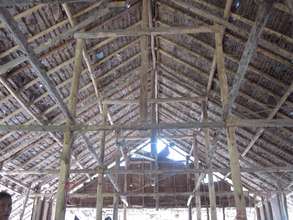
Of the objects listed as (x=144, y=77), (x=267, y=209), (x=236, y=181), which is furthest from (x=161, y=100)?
(x=267, y=209)

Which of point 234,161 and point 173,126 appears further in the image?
point 173,126

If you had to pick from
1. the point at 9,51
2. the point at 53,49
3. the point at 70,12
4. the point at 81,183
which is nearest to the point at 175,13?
the point at 70,12

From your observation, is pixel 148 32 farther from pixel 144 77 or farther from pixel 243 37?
pixel 243 37

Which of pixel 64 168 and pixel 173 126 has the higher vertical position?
pixel 173 126

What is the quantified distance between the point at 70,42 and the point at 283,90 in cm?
667

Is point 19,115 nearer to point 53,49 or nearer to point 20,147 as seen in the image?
point 20,147

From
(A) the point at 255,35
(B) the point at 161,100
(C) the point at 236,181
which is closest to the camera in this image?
(A) the point at 255,35

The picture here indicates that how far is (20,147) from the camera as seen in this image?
13102 millimetres

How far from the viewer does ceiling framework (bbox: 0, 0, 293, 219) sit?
24.2ft

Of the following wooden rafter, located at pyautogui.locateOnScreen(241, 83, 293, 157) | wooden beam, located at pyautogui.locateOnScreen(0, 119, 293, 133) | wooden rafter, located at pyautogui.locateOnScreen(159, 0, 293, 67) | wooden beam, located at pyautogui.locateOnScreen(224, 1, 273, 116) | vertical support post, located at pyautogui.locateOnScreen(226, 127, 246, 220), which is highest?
wooden rafter, located at pyautogui.locateOnScreen(159, 0, 293, 67)

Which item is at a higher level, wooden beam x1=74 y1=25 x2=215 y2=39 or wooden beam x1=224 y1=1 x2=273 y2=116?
wooden beam x1=74 y1=25 x2=215 y2=39

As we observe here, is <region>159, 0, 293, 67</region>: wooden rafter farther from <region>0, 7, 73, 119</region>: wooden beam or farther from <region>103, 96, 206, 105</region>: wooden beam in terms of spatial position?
<region>0, 7, 73, 119</region>: wooden beam

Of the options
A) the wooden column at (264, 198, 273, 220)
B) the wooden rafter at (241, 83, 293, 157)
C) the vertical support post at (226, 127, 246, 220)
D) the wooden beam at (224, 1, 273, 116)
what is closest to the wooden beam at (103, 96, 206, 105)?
the wooden rafter at (241, 83, 293, 157)

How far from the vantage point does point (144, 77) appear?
10078 millimetres
